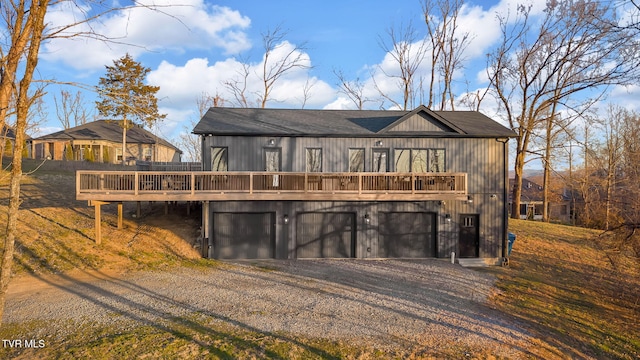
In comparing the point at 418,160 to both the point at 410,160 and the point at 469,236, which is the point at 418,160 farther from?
the point at 469,236

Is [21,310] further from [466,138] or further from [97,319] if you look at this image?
[466,138]

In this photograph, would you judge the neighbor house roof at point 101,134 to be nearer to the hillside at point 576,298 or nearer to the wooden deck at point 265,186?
the wooden deck at point 265,186

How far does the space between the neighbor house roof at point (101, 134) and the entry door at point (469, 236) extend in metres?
25.1

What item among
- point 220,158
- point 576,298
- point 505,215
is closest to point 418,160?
→ point 505,215

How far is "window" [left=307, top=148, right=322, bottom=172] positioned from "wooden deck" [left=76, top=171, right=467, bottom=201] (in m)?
0.95

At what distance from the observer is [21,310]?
821 cm

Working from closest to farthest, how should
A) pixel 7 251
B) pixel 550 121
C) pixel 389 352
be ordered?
1. pixel 7 251
2. pixel 389 352
3. pixel 550 121

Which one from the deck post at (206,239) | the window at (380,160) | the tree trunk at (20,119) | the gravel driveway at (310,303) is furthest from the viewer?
the window at (380,160)

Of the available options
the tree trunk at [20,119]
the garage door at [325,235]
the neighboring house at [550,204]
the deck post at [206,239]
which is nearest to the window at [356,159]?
the garage door at [325,235]

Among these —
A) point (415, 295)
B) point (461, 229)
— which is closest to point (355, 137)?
point (461, 229)

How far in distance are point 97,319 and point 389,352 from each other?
6.77 m

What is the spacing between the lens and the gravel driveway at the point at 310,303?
744cm

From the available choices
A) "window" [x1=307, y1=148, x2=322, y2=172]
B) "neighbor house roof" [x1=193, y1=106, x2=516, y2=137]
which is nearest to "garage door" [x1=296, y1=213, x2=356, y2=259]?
"window" [x1=307, y1=148, x2=322, y2=172]

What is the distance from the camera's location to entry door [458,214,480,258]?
562 inches
